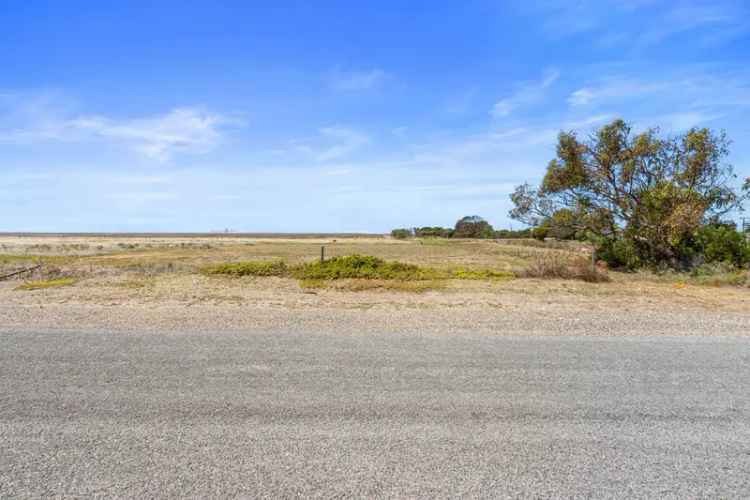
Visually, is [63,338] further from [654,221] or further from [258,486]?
[654,221]

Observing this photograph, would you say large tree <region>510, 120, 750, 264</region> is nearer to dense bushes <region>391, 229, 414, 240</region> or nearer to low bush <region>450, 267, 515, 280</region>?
low bush <region>450, 267, 515, 280</region>

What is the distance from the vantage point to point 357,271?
570 inches

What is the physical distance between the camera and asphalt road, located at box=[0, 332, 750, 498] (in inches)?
112

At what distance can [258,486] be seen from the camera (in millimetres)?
2773

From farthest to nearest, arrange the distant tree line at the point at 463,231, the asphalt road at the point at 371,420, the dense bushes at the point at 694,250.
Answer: the distant tree line at the point at 463,231 → the dense bushes at the point at 694,250 → the asphalt road at the point at 371,420

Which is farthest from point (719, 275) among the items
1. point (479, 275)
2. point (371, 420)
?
point (371, 420)

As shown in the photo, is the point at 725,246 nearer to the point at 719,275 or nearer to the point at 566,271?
the point at 719,275

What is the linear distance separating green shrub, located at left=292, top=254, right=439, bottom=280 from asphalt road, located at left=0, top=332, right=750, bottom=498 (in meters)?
8.28

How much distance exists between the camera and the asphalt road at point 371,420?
112 inches

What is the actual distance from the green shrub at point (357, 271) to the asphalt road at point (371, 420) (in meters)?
8.28

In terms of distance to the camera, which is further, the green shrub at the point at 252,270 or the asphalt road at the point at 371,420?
the green shrub at the point at 252,270

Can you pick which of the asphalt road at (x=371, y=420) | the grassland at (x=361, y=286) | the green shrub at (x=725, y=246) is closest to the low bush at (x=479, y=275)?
the grassland at (x=361, y=286)

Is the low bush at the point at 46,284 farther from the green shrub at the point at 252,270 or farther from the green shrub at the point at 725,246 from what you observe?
the green shrub at the point at 725,246

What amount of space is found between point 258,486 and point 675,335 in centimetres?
627
